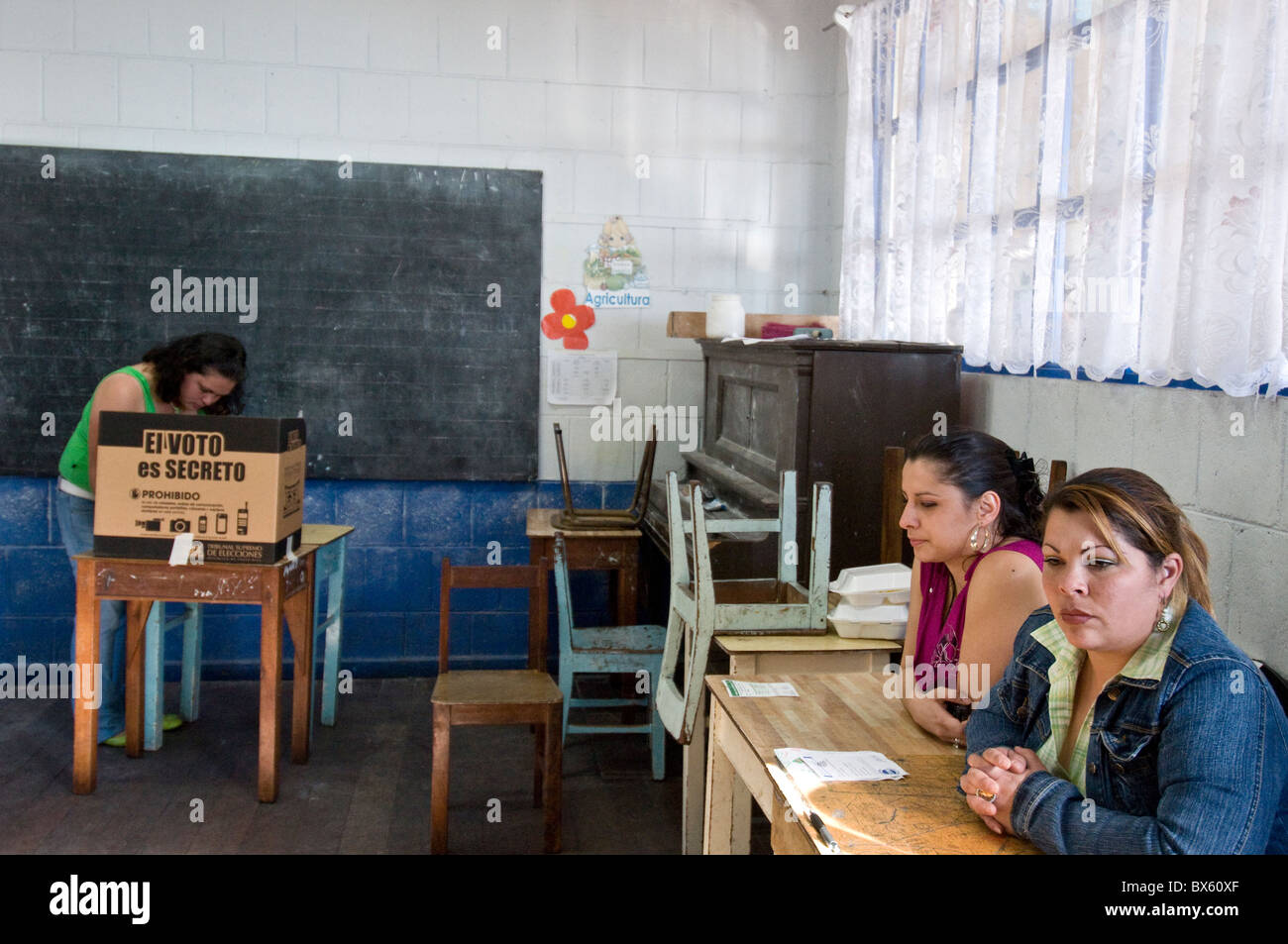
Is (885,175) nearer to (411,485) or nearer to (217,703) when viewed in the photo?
(411,485)

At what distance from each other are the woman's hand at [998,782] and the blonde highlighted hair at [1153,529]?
0.30 m

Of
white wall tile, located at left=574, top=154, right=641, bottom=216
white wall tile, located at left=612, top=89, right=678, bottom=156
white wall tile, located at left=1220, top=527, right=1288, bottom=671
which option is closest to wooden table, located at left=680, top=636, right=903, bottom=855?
white wall tile, located at left=1220, top=527, right=1288, bottom=671

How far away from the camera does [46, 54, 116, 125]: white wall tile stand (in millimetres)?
4641

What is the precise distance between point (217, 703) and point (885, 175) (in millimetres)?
3365

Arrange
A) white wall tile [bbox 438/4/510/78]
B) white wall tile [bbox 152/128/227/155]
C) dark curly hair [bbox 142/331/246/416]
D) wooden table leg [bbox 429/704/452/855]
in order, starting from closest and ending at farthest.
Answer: wooden table leg [bbox 429/704/452/855] < dark curly hair [bbox 142/331/246/416] < white wall tile [bbox 152/128/227/155] < white wall tile [bbox 438/4/510/78]

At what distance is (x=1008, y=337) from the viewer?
3.23m

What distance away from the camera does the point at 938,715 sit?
6.70 ft

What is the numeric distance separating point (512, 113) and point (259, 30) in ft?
3.56

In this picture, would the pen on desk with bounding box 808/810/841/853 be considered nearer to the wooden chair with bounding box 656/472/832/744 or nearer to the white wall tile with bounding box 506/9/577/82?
the wooden chair with bounding box 656/472/832/744

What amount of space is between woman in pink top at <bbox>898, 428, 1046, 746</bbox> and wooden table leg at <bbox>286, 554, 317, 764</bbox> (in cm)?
229

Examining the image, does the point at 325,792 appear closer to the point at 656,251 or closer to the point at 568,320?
the point at 568,320

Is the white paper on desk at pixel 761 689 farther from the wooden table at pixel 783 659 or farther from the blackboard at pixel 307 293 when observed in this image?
the blackboard at pixel 307 293

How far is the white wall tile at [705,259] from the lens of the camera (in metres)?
5.05

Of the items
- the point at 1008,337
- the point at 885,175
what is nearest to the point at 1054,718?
the point at 1008,337
